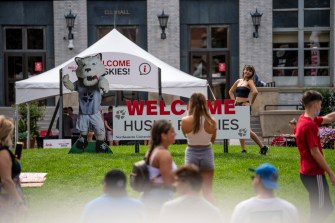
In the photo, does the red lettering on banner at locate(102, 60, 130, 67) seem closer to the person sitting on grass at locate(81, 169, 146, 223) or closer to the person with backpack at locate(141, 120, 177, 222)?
the person with backpack at locate(141, 120, 177, 222)

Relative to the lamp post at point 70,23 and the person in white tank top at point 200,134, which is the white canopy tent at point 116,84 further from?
the person in white tank top at point 200,134

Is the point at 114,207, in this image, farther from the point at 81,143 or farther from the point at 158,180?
the point at 81,143

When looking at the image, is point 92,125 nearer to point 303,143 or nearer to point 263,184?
point 303,143

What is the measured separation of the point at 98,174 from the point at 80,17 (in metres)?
20.9

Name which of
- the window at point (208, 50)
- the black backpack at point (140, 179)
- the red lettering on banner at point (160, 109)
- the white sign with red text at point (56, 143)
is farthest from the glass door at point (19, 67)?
the black backpack at point (140, 179)

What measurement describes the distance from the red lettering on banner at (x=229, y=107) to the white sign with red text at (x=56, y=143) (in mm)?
5556

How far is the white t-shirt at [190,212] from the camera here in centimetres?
656

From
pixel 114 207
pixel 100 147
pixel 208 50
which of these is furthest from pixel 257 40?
pixel 114 207

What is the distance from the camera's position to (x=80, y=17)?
3488 cm

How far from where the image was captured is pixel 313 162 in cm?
900

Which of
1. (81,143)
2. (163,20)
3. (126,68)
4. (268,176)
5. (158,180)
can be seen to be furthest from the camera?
(163,20)

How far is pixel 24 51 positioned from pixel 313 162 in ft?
90.2

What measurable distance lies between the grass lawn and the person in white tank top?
1017mm

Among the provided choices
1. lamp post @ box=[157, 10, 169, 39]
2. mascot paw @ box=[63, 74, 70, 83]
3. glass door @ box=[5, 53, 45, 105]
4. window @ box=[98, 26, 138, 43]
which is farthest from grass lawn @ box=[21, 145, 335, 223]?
window @ box=[98, 26, 138, 43]
